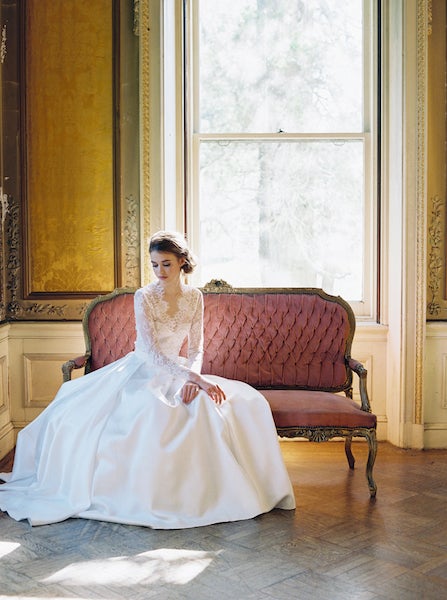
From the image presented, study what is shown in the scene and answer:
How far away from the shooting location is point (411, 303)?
5.21 metres

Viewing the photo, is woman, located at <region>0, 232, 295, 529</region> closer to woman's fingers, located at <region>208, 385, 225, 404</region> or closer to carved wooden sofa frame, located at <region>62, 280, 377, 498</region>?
woman's fingers, located at <region>208, 385, 225, 404</region>

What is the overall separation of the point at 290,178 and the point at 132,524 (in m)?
2.82

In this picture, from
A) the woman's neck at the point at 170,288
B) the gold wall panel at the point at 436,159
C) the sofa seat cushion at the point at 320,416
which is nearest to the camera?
the sofa seat cushion at the point at 320,416

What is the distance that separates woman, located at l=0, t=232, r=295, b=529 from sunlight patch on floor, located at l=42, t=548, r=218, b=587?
12.7 inches

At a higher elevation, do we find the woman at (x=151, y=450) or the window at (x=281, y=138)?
the window at (x=281, y=138)

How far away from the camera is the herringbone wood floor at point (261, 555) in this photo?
3.00m

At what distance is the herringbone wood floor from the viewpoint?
300 centimetres

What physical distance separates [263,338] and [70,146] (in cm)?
178

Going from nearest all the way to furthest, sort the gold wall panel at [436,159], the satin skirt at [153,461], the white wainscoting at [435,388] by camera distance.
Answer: the satin skirt at [153,461] < the gold wall panel at [436,159] < the white wainscoting at [435,388]

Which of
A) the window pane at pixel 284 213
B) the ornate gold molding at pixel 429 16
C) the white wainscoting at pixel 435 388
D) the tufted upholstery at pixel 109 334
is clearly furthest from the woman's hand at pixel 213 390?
the ornate gold molding at pixel 429 16

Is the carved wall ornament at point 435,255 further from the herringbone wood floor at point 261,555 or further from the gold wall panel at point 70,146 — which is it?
the gold wall panel at point 70,146

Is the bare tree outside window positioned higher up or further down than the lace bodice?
higher up

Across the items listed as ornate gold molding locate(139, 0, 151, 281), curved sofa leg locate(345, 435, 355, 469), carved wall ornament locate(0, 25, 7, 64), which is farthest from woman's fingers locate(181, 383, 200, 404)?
carved wall ornament locate(0, 25, 7, 64)

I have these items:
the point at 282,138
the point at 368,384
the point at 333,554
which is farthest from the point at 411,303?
the point at 333,554
